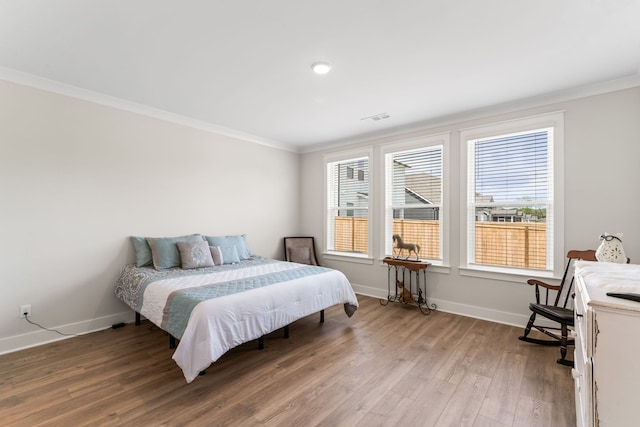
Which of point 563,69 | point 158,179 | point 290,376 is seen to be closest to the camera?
point 290,376

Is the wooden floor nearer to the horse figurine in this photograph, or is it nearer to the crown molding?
the horse figurine

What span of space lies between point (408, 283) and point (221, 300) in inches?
112

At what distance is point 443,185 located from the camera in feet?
12.7

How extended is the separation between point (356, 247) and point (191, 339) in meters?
3.27

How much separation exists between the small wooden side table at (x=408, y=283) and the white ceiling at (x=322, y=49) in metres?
2.05

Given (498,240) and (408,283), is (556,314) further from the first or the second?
(408,283)

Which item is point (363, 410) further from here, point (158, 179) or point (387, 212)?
point (158, 179)

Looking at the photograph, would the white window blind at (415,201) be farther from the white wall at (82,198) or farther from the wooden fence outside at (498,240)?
the white wall at (82,198)

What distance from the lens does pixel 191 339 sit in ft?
6.84

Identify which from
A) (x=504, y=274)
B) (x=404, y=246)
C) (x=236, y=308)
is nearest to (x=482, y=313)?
(x=504, y=274)

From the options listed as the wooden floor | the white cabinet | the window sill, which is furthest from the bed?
the white cabinet

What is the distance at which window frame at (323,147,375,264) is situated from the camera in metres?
4.59

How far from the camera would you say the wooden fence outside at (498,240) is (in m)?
3.29

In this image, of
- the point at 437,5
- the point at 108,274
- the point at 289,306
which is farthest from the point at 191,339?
the point at 437,5
